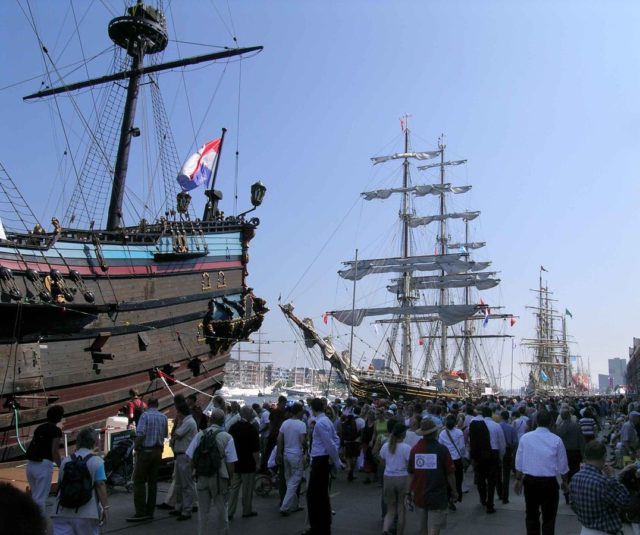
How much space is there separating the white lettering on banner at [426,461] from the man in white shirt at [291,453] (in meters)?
2.57

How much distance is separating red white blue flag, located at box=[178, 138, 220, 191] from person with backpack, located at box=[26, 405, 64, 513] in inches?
590

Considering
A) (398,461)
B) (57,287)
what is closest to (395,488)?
(398,461)

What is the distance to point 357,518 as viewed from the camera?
29.4 ft

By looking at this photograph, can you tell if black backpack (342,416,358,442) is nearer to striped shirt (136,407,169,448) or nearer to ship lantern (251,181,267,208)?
striped shirt (136,407,169,448)

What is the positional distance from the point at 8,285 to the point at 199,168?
31.0ft

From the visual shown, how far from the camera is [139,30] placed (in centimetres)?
2183

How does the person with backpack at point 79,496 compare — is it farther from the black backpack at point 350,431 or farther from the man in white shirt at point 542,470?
the black backpack at point 350,431

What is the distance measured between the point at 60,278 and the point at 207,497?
792cm

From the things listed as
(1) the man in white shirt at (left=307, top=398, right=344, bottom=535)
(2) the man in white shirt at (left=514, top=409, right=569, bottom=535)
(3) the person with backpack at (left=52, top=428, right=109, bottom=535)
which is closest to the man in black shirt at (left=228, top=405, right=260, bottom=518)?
(1) the man in white shirt at (left=307, top=398, right=344, bottom=535)

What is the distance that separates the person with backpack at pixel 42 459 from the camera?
5586 millimetres

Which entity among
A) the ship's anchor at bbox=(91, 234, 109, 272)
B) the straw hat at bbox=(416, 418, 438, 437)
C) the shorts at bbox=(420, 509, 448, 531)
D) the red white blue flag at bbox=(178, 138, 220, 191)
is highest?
the red white blue flag at bbox=(178, 138, 220, 191)

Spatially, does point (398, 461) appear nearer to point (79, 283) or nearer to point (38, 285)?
point (38, 285)

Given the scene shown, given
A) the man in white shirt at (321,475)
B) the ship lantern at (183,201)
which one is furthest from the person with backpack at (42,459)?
the ship lantern at (183,201)

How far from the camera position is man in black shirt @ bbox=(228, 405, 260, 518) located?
8.63 metres
